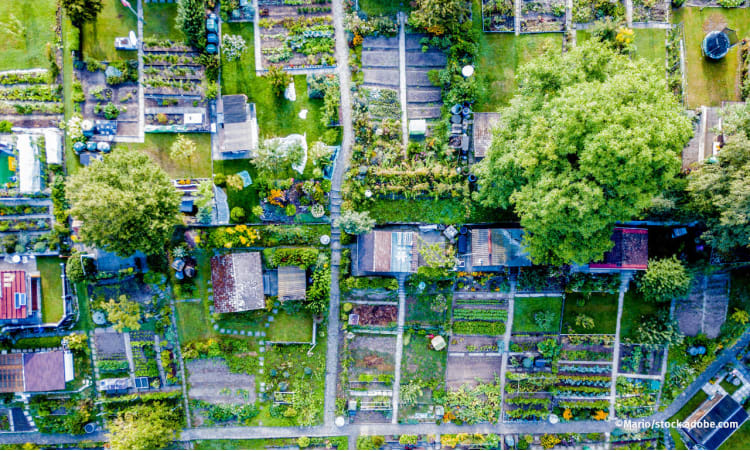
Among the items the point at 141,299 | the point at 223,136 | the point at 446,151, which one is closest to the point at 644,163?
the point at 446,151

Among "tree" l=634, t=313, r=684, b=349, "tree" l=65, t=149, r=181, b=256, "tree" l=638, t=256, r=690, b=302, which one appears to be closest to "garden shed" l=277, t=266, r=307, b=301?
"tree" l=65, t=149, r=181, b=256

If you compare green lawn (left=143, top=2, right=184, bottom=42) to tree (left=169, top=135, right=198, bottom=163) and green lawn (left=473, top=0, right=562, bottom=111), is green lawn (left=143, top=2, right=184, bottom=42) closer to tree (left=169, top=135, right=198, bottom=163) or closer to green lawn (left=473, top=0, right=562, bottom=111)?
tree (left=169, top=135, right=198, bottom=163)

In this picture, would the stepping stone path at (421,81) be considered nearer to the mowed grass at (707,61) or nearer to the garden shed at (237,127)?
the garden shed at (237,127)

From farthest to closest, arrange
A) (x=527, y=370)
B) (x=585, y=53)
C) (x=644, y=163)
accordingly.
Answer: (x=527, y=370)
(x=585, y=53)
(x=644, y=163)

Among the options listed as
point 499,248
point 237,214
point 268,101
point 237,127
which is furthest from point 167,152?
point 499,248

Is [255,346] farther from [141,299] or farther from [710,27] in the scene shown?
[710,27]

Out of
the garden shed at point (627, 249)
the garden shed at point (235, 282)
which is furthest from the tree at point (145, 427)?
the garden shed at point (627, 249)
